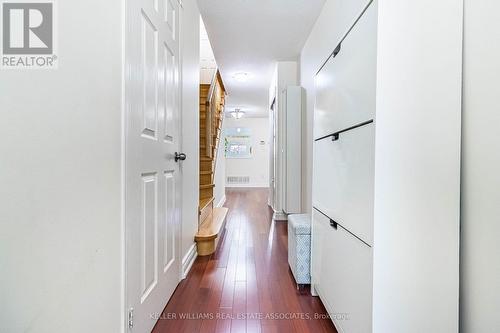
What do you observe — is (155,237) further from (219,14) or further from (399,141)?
(219,14)

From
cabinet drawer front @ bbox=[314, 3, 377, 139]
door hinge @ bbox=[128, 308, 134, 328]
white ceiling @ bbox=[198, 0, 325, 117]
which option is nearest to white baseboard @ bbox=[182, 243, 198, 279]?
door hinge @ bbox=[128, 308, 134, 328]

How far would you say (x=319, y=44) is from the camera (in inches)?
98.4

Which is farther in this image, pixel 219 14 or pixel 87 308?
pixel 219 14

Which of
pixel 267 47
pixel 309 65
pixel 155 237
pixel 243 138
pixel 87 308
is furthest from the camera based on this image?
pixel 243 138

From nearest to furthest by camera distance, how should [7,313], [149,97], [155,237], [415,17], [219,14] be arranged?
1. [7,313]
2. [415,17]
3. [149,97]
4. [155,237]
5. [219,14]

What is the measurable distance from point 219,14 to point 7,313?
269 cm

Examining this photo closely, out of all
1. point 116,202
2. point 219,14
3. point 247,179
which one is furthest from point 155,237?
point 247,179

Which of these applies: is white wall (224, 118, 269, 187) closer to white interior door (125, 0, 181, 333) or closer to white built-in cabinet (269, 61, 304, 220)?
white built-in cabinet (269, 61, 304, 220)

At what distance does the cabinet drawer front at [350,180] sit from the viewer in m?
1.01

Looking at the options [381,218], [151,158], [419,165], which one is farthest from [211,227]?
[419,165]

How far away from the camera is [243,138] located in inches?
346

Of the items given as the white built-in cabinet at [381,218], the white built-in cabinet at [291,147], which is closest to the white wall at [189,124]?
the white built-in cabinet at [381,218]

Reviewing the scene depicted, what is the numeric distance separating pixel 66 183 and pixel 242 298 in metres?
1.31

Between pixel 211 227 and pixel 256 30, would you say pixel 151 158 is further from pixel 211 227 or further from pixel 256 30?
pixel 256 30
